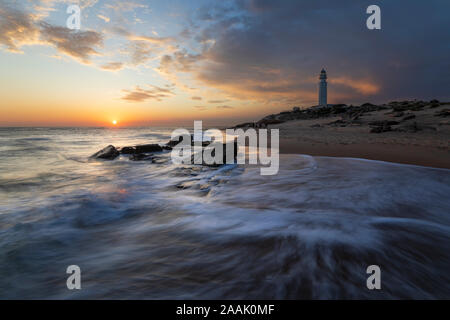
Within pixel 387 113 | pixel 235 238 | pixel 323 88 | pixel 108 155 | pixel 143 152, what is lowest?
pixel 235 238

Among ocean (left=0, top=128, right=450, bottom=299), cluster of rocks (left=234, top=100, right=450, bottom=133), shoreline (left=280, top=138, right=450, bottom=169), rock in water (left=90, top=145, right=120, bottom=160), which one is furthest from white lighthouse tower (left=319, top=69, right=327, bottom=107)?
rock in water (left=90, top=145, right=120, bottom=160)

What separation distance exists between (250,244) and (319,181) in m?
2.62

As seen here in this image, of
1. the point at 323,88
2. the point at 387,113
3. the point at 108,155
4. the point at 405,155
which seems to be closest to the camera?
the point at 405,155

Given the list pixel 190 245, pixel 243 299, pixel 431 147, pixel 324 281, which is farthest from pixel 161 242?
pixel 431 147

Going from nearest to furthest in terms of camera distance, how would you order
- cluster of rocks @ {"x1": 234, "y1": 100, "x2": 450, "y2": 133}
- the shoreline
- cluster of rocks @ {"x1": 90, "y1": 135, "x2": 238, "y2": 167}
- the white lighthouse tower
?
the shoreline
cluster of rocks @ {"x1": 90, "y1": 135, "x2": 238, "y2": 167}
cluster of rocks @ {"x1": 234, "y1": 100, "x2": 450, "y2": 133}
the white lighthouse tower

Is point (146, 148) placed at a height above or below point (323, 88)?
below

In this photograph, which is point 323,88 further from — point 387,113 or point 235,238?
point 235,238

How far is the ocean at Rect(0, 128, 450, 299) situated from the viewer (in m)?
1.47

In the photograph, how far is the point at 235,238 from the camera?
220 cm

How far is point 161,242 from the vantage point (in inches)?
84.8

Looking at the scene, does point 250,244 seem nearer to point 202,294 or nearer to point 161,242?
point 202,294

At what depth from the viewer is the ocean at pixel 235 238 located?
147 cm

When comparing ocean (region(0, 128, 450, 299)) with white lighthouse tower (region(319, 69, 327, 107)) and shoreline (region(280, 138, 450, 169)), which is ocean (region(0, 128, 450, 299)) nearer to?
shoreline (region(280, 138, 450, 169))

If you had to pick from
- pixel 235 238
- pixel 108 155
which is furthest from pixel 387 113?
pixel 108 155
